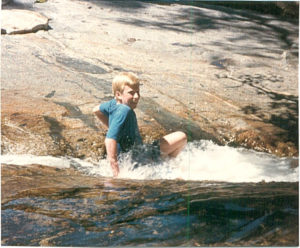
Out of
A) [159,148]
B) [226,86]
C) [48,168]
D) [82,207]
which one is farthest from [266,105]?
[82,207]

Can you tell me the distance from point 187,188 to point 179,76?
130 centimetres

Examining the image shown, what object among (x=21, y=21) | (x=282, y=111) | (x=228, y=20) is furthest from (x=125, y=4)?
(x=282, y=111)

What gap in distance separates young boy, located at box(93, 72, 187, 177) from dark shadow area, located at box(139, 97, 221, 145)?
0.64 feet

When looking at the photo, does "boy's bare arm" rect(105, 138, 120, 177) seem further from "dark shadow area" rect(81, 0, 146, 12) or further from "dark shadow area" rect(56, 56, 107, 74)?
"dark shadow area" rect(81, 0, 146, 12)

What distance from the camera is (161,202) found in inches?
68.1

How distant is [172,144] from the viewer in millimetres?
2463

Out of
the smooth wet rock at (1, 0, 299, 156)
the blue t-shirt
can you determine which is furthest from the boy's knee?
the blue t-shirt

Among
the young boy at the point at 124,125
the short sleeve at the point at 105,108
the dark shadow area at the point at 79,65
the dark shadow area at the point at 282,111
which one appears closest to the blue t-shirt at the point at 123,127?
the young boy at the point at 124,125

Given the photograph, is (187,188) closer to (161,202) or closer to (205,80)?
(161,202)

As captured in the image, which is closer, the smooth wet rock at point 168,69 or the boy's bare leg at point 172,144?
the boy's bare leg at point 172,144

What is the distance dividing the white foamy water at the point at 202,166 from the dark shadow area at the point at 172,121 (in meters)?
0.09

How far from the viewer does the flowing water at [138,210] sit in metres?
1.56

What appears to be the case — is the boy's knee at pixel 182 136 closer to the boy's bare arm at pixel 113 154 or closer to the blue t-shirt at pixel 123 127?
the blue t-shirt at pixel 123 127

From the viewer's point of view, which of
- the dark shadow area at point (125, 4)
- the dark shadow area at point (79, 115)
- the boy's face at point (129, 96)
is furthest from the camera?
the dark shadow area at point (125, 4)
